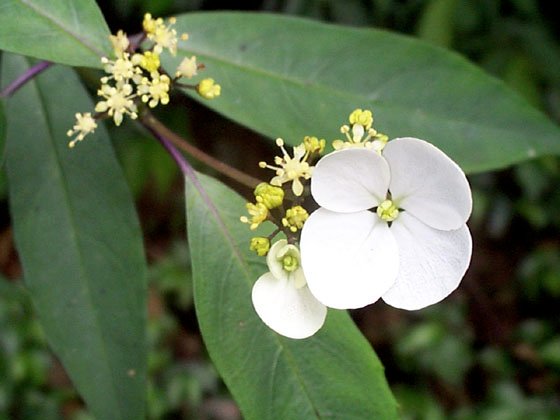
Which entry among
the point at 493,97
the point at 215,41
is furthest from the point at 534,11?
the point at 215,41

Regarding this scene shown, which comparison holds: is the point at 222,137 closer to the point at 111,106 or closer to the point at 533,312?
the point at 533,312

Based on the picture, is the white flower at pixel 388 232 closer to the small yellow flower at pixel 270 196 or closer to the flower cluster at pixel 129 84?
the small yellow flower at pixel 270 196

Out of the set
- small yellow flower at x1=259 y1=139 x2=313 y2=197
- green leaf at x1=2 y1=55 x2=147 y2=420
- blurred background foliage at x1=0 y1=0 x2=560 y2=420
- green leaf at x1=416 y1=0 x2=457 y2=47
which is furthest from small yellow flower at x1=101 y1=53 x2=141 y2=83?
green leaf at x1=416 y1=0 x2=457 y2=47

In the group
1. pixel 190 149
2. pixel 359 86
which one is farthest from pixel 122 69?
pixel 359 86

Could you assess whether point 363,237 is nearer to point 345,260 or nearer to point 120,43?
point 345,260

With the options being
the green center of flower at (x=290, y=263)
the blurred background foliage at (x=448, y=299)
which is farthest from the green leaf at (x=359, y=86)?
the blurred background foliage at (x=448, y=299)

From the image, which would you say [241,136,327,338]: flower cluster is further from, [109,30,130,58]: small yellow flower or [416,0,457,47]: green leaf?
[416,0,457,47]: green leaf

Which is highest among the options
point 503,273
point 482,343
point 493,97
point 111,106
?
point 503,273
